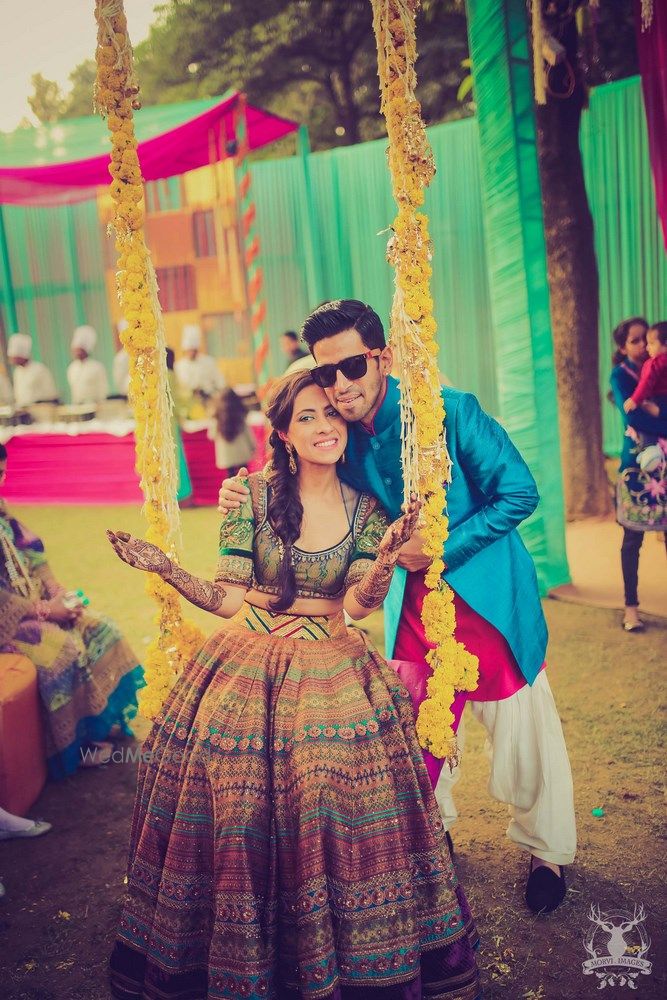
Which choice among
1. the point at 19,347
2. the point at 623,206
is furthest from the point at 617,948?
the point at 19,347


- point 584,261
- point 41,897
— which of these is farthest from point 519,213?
point 41,897

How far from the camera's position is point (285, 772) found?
2.36 meters

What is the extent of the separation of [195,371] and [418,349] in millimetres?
9857

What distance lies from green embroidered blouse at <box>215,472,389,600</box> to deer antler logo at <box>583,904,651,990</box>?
1295 millimetres

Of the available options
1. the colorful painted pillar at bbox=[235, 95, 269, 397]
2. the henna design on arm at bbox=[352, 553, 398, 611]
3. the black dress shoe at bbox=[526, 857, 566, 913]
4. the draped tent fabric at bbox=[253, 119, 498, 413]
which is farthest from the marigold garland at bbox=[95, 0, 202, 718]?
the draped tent fabric at bbox=[253, 119, 498, 413]

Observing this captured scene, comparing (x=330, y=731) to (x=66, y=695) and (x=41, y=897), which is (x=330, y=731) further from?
(x=66, y=695)

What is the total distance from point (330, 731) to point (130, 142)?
1835 millimetres

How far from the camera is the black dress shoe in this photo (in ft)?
9.22

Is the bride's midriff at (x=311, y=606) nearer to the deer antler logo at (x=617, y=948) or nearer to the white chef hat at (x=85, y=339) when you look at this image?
the deer antler logo at (x=617, y=948)

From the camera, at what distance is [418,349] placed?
8.12ft

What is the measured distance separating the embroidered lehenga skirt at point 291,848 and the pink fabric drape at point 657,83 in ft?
11.4

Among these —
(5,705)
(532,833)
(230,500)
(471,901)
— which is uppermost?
(230,500)

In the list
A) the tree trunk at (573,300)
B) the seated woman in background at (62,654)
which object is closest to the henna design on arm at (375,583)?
the seated woman in background at (62,654)

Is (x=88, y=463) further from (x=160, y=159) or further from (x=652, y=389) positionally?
(x=652, y=389)
